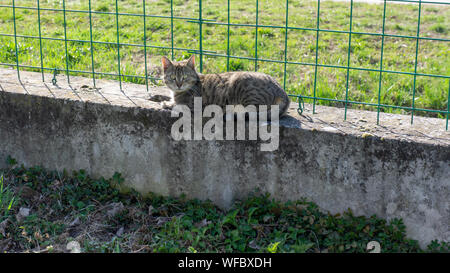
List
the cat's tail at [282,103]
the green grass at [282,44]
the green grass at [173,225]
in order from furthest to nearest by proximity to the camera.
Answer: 1. the green grass at [282,44]
2. the cat's tail at [282,103]
3. the green grass at [173,225]

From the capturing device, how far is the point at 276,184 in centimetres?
446

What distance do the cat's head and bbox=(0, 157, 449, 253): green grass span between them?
92cm

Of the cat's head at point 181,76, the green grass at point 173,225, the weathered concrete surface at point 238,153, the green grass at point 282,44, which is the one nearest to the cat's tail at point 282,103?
the weathered concrete surface at point 238,153

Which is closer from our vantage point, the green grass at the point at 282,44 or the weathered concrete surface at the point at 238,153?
the weathered concrete surface at the point at 238,153

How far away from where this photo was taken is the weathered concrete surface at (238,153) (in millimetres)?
4055

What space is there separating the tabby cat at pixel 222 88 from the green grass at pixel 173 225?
0.79 meters

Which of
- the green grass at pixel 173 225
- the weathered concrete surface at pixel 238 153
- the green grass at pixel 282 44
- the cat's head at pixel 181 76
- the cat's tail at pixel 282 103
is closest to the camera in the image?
the weathered concrete surface at pixel 238 153

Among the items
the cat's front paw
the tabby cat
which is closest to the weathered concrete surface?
the cat's front paw

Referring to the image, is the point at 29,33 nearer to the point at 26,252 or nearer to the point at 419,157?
the point at 26,252

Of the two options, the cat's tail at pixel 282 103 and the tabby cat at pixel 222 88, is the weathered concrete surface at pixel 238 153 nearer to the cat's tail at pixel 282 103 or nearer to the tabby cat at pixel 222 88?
the cat's tail at pixel 282 103

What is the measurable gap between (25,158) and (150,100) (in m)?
1.29

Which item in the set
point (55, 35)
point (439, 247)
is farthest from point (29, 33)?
point (439, 247)

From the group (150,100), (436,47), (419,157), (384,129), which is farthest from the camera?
(436,47)
